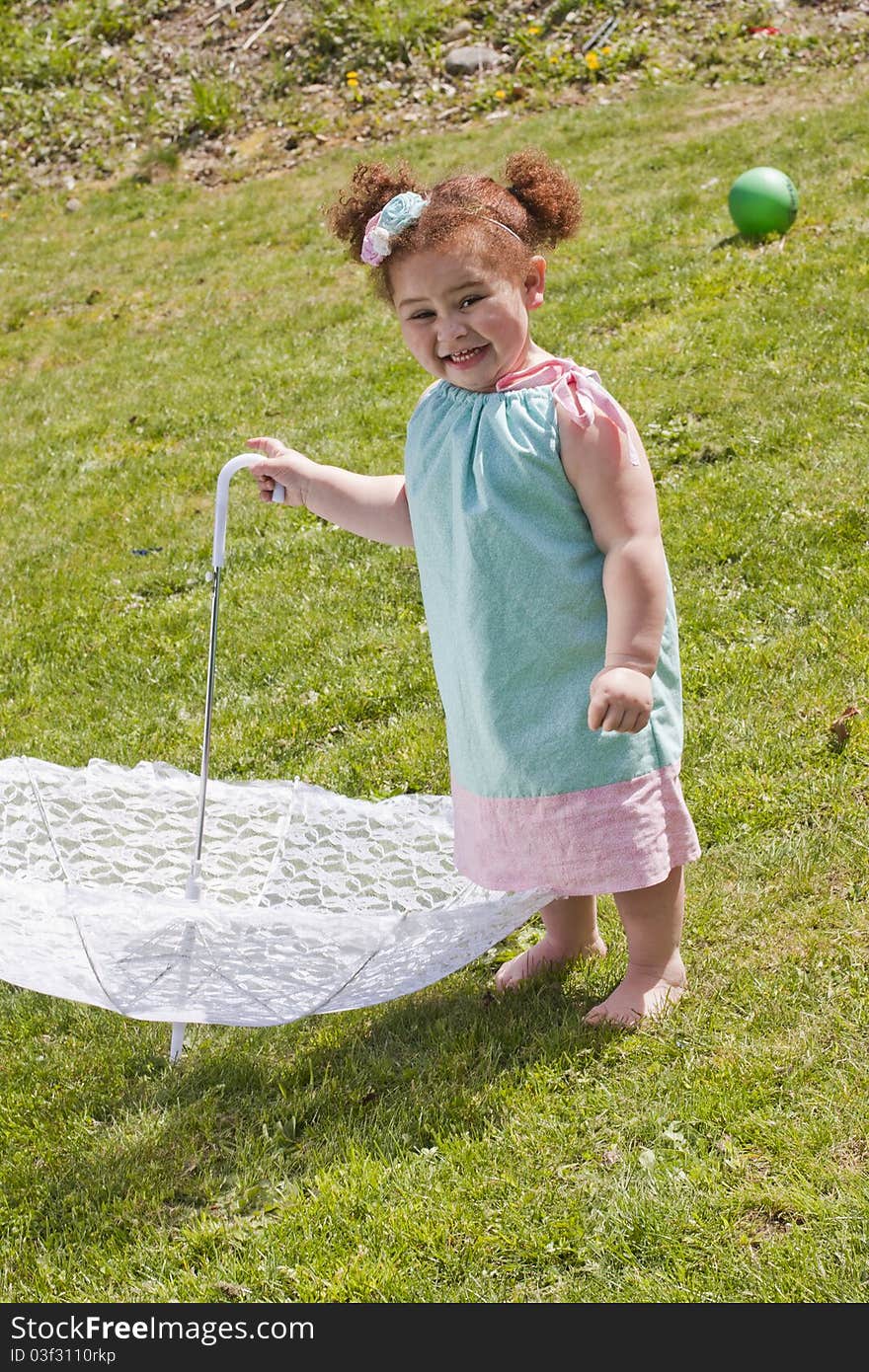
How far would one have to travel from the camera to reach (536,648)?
105 inches

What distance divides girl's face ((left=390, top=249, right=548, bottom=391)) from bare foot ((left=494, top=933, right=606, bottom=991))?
1.32m

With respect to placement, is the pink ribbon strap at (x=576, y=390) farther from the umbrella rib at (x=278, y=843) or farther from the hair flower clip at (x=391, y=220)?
the umbrella rib at (x=278, y=843)

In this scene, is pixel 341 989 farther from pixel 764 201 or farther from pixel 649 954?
pixel 764 201

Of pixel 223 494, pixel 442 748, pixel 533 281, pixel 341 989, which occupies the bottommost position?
pixel 442 748

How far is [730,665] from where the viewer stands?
13.8 feet

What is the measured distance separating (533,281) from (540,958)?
1.54 m

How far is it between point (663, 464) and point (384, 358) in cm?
250

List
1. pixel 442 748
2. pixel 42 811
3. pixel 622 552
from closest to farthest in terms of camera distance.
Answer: pixel 622 552 < pixel 42 811 < pixel 442 748

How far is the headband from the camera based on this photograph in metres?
2.61

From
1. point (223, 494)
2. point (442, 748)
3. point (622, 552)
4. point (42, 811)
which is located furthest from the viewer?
point (442, 748)

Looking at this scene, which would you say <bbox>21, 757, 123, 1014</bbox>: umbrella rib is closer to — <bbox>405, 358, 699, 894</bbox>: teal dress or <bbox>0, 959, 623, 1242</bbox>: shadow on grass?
<bbox>0, 959, 623, 1242</bbox>: shadow on grass

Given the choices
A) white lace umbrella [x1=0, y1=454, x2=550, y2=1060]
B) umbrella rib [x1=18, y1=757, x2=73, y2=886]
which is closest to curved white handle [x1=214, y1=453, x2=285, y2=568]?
white lace umbrella [x1=0, y1=454, x2=550, y2=1060]

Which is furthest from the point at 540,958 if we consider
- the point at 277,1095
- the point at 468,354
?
the point at 468,354
